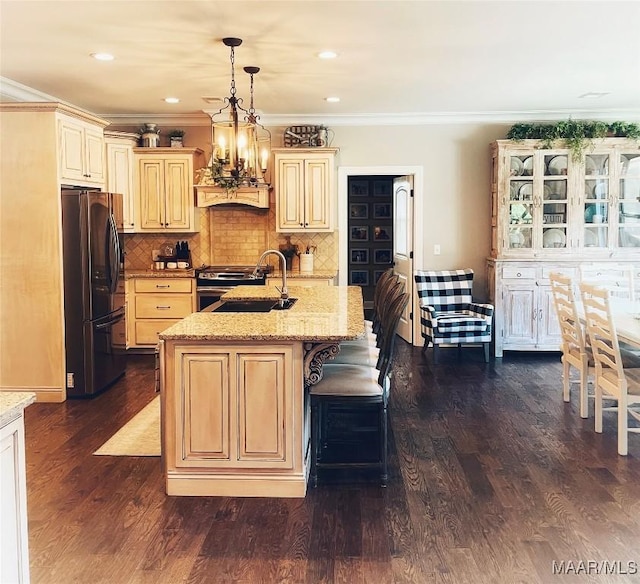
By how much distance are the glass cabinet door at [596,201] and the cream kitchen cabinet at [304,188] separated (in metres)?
2.65

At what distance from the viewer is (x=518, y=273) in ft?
22.2

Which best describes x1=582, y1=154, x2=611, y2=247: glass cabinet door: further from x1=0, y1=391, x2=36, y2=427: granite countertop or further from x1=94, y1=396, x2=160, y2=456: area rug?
x1=0, y1=391, x2=36, y2=427: granite countertop

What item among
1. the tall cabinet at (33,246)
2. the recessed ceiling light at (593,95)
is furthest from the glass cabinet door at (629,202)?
the tall cabinet at (33,246)

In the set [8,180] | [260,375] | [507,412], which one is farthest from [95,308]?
[507,412]

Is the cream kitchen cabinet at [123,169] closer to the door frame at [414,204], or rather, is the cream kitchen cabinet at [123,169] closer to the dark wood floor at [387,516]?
the door frame at [414,204]

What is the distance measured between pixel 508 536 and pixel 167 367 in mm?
1808

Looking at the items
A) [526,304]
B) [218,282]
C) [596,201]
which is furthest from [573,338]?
[218,282]

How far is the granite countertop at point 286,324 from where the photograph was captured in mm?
3205

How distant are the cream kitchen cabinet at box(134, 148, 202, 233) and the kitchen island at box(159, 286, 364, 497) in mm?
4019

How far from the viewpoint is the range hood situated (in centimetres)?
705

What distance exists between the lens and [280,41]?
4277 mm

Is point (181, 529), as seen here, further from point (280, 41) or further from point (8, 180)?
point (8, 180)


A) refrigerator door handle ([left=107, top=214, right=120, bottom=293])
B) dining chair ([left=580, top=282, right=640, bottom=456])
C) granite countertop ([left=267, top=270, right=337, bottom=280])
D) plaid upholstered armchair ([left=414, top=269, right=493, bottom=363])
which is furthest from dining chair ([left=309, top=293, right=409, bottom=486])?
granite countertop ([left=267, top=270, right=337, bottom=280])

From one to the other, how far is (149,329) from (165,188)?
154 cm
